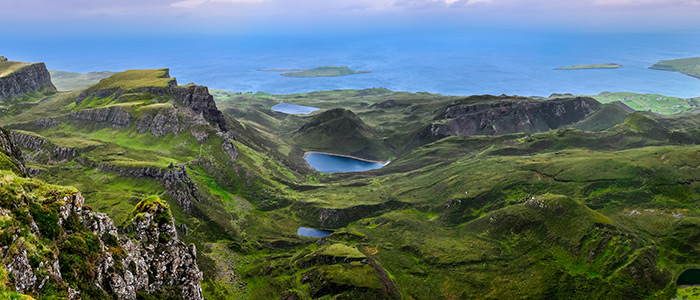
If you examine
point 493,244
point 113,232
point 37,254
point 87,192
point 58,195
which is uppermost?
point 58,195

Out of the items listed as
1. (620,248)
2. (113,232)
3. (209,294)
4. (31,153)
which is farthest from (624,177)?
(31,153)

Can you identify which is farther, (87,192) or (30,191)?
(87,192)

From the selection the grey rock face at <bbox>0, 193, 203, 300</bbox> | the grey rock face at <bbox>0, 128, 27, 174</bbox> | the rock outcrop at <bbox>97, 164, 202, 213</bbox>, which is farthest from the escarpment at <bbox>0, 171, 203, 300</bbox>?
the rock outcrop at <bbox>97, 164, 202, 213</bbox>

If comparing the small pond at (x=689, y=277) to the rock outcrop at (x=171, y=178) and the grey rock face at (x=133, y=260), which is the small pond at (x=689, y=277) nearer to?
the grey rock face at (x=133, y=260)

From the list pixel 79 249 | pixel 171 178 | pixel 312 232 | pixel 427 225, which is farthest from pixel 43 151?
pixel 427 225

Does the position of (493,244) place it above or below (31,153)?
below

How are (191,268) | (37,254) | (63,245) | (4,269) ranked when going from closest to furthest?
(4,269) → (37,254) → (63,245) → (191,268)

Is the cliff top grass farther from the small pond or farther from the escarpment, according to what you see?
the small pond

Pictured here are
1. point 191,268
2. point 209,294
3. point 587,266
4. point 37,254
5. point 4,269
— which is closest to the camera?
point 4,269

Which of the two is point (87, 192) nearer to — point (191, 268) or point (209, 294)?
point (209, 294)
